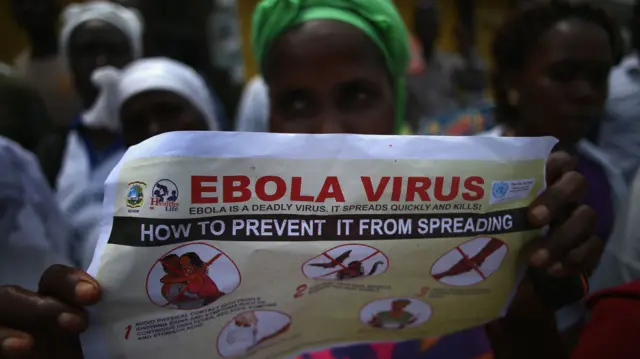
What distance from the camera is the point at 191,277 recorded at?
2.23 ft

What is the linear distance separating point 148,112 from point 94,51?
109cm

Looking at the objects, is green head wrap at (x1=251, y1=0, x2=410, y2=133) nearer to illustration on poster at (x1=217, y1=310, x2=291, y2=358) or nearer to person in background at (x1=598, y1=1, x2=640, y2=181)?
illustration on poster at (x1=217, y1=310, x2=291, y2=358)

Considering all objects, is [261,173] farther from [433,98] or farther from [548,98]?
[433,98]

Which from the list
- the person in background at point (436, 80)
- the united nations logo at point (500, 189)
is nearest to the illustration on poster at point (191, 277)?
the united nations logo at point (500, 189)

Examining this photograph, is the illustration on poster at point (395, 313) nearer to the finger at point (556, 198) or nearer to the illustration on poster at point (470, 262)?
the illustration on poster at point (470, 262)

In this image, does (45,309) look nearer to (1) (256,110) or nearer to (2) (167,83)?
(2) (167,83)

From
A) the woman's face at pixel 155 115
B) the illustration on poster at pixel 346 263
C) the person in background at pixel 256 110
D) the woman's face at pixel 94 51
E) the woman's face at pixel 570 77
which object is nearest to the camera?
the illustration on poster at pixel 346 263

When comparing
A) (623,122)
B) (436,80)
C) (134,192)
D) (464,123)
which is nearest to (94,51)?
(464,123)

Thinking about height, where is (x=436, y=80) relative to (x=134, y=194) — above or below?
above

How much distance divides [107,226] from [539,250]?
0.55 metres

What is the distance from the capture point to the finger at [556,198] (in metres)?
0.73

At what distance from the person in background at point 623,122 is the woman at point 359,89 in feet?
3.99

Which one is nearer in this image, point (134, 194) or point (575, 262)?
point (134, 194)

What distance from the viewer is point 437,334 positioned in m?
0.84
